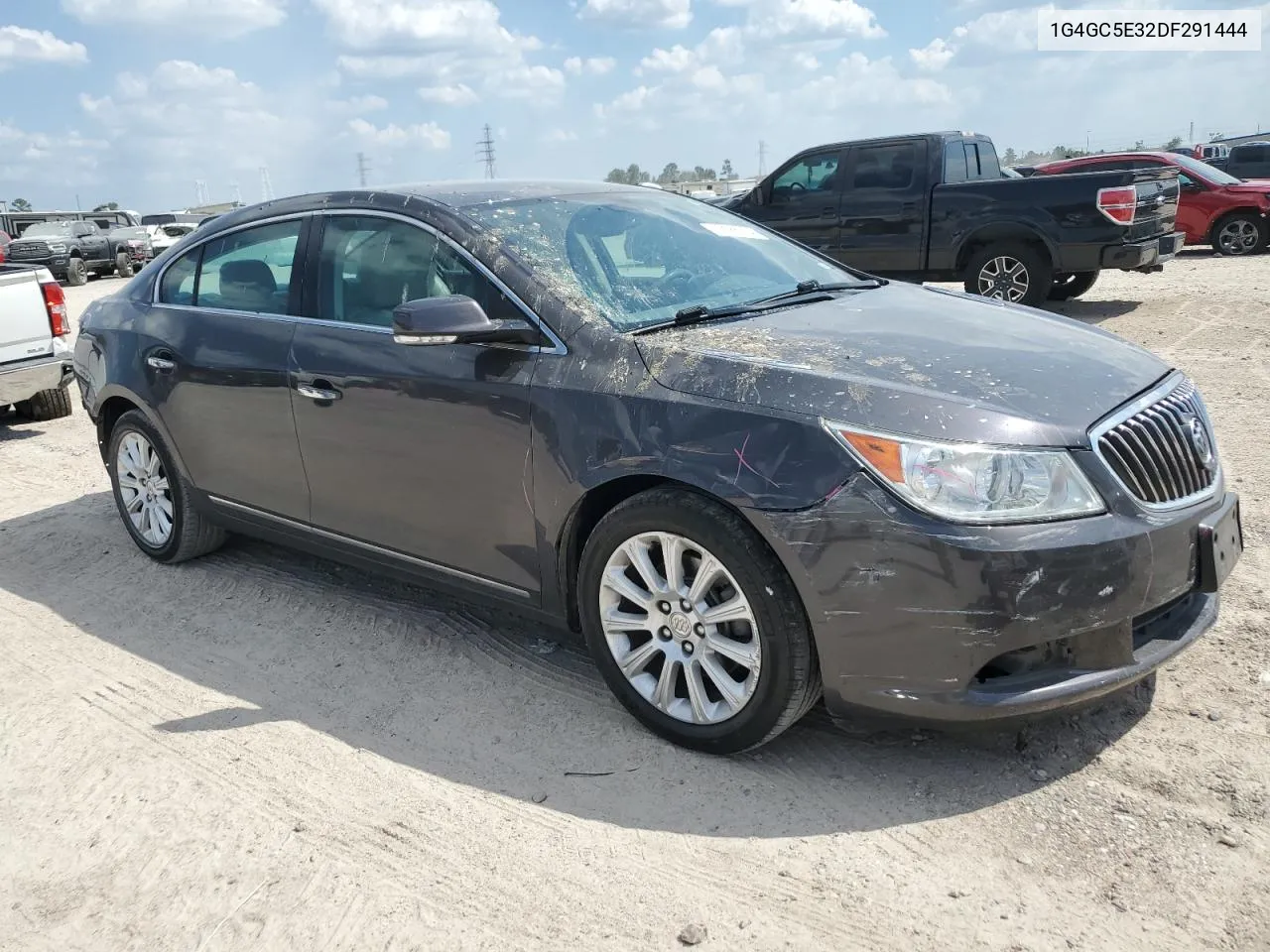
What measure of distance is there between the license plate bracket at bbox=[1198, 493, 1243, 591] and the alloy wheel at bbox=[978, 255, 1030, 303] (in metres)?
8.15

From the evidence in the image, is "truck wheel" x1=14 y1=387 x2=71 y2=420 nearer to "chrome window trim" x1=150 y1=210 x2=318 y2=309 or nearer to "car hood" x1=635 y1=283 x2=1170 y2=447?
"chrome window trim" x1=150 y1=210 x2=318 y2=309

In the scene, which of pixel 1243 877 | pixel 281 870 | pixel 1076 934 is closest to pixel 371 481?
pixel 281 870

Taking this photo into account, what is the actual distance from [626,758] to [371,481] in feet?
4.77

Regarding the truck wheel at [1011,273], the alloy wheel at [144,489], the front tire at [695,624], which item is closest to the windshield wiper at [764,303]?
the front tire at [695,624]

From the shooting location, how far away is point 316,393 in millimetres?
4148

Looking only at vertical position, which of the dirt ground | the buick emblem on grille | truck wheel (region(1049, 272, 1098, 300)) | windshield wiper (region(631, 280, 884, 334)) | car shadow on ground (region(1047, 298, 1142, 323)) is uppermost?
windshield wiper (region(631, 280, 884, 334))

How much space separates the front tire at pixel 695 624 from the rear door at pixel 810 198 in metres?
9.21

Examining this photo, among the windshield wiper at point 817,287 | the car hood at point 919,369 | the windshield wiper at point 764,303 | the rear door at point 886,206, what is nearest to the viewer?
the car hood at point 919,369

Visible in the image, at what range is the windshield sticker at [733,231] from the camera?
174 inches

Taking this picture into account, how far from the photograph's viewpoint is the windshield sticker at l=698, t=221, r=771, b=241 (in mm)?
4418

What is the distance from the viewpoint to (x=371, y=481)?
405 centimetres

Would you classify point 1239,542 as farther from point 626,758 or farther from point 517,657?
point 517,657

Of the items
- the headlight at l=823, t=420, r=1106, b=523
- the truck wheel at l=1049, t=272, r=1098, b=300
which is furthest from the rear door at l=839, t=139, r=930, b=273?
the headlight at l=823, t=420, r=1106, b=523

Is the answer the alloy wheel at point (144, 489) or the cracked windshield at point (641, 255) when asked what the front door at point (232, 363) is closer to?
the alloy wheel at point (144, 489)
